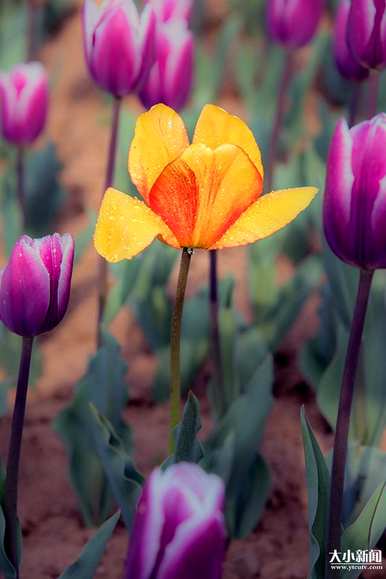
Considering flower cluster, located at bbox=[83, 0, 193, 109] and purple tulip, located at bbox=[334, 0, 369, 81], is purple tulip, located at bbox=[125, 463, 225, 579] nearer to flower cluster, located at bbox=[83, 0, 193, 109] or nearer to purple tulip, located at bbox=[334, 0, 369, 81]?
flower cluster, located at bbox=[83, 0, 193, 109]

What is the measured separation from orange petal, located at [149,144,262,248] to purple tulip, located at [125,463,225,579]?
270mm

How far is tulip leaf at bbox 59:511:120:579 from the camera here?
1096 mm

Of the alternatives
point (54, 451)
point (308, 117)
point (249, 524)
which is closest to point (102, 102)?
point (308, 117)

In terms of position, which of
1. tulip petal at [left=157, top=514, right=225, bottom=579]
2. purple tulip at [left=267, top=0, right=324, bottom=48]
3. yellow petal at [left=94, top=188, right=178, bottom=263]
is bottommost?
tulip petal at [left=157, top=514, right=225, bottom=579]

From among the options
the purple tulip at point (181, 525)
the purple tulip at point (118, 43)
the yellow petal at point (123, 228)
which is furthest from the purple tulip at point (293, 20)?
the purple tulip at point (181, 525)

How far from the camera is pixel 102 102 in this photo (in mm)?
3049

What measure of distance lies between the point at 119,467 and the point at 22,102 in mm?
783

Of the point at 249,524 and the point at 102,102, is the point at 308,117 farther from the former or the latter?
the point at 249,524

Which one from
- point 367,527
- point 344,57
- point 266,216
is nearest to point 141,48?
point 344,57

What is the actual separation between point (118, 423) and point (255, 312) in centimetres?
49

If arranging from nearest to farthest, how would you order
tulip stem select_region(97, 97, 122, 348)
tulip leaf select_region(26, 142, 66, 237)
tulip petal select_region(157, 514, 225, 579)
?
1. tulip petal select_region(157, 514, 225, 579)
2. tulip stem select_region(97, 97, 122, 348)
3. tulip leaf select_region(26, 142, 66, 237)

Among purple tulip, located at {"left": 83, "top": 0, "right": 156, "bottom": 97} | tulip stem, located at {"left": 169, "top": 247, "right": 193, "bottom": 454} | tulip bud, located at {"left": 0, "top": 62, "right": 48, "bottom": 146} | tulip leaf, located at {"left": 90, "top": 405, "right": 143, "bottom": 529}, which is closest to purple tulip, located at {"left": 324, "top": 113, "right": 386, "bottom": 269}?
tulip stem, located at {"left": 169, "top": 247, "right": 193, "bottom": 454}

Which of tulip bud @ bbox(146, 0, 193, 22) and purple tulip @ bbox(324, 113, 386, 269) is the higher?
tulip bud @ bbox(146, 0, 193, 22)

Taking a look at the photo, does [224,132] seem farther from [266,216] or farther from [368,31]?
[368,31]
